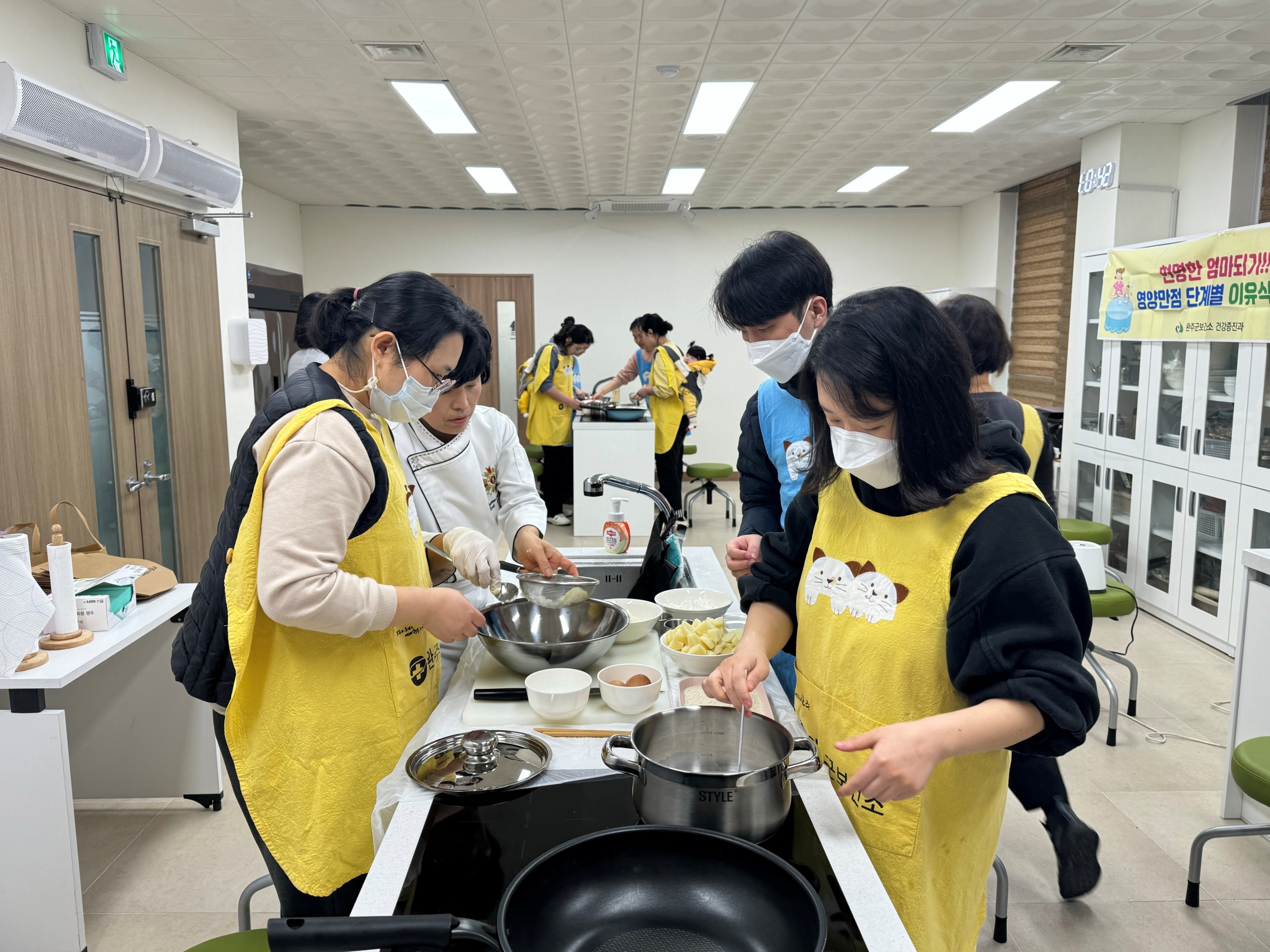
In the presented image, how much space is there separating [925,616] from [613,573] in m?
1.32

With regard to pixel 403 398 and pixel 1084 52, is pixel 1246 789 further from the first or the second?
pixel 1084 52

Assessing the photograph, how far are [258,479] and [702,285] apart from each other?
26.4 feet

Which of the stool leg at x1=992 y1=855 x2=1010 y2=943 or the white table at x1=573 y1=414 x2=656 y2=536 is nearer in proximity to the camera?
the stool leg at x1=992 y1=855 x2=1010 y2=943

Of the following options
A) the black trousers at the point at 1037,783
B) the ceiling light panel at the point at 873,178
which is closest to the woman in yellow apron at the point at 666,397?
the ceiling light panel at the point at 873,178

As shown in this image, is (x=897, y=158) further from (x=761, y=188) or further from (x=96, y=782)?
(x=96, y=782)

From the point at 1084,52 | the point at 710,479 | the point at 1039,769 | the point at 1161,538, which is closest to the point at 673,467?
the point at 710,479

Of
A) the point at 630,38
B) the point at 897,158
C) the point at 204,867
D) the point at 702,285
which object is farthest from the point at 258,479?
the point at 702,285

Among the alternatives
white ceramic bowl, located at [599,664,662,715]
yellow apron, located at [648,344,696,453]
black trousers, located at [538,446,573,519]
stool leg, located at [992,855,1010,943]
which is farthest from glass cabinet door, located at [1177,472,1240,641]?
black trousers, located at [538,446,573,519]

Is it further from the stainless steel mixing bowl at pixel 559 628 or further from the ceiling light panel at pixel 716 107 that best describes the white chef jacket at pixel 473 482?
the ceiling light panel at pixel 716 107

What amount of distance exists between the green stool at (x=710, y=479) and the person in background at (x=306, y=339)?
3.29 metres

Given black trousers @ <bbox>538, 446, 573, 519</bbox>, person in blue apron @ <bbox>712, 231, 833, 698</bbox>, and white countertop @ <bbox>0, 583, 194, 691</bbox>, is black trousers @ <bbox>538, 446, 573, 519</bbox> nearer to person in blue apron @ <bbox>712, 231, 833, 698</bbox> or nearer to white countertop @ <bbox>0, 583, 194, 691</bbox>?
white countertop @ <bbox>0, 583, 194, 691</bbox>

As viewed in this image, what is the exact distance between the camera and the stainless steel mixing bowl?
150 cm

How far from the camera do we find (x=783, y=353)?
1744mm

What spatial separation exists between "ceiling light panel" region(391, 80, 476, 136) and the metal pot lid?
413cm
